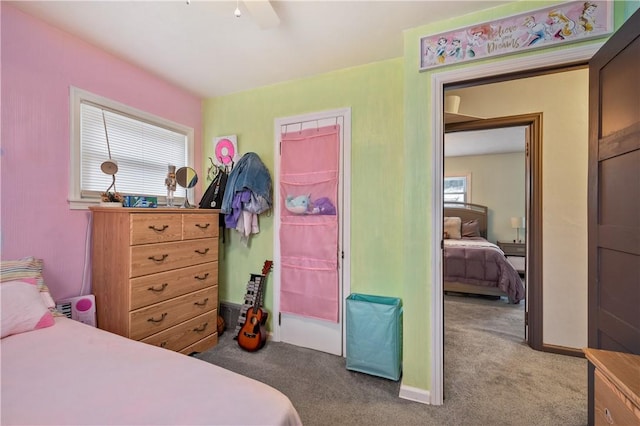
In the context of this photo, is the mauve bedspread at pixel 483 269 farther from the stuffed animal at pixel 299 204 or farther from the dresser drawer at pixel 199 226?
the dresser drawer at pixel 199 226

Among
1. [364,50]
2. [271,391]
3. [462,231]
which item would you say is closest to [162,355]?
[271,391]

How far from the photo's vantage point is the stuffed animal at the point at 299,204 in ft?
8.27

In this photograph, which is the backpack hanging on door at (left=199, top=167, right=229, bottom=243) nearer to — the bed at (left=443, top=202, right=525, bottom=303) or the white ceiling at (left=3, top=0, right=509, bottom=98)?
the white ceiling at (left=3, top=0, right=509, bottom=98)

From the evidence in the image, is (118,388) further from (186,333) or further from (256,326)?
(256,326)

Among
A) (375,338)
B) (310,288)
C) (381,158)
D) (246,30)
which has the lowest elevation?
(375,338)

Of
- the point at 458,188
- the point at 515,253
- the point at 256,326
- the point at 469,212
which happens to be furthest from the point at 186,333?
→ the point at 458,188

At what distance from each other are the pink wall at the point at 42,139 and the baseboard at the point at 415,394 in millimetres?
2446

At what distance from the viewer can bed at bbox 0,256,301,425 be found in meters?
0.86

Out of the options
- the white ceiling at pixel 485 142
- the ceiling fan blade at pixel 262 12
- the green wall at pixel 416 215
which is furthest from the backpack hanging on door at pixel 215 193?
the white ceiling at pixel 485 142

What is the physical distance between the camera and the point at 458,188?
21.4 ft

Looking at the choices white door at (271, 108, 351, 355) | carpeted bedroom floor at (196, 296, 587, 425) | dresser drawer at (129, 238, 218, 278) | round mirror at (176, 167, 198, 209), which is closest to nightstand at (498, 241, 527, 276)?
carpeted bedroom floor at (196, 296, 587, 425)

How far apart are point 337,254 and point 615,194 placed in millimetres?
1736

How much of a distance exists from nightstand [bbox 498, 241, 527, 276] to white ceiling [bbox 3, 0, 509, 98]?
510 cm

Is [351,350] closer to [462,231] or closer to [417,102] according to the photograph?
[417,102]
